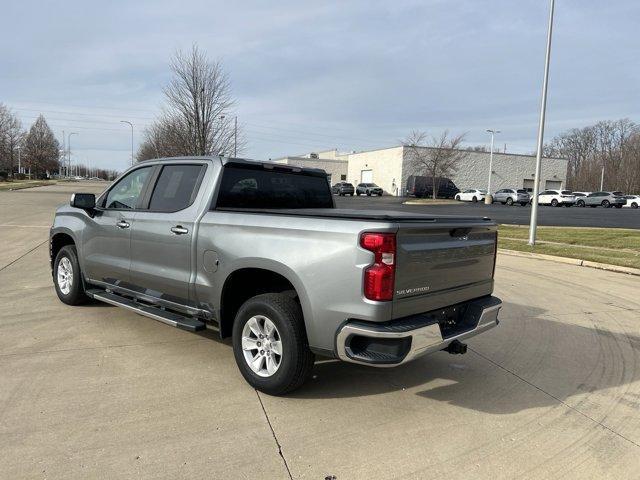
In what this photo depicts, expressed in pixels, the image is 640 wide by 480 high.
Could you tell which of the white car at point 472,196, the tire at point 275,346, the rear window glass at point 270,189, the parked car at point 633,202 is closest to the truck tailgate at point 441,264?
the tire at point 275,346

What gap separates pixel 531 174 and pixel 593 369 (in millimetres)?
69612

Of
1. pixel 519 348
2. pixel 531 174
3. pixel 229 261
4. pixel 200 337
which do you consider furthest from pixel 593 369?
pixel 531 174

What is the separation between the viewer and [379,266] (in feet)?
10.7

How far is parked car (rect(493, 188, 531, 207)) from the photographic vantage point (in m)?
49.4

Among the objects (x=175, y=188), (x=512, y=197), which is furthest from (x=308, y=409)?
(x=512, y=197)

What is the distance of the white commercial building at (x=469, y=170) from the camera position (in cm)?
6097

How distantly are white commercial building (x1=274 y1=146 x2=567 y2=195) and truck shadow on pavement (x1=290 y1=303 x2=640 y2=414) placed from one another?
178ft

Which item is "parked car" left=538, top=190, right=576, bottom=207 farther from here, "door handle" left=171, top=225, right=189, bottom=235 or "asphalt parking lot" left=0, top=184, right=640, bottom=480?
"door handle" left=171, top=225, right=189, bottom=235

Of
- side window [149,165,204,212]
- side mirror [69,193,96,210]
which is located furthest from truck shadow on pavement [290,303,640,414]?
side mirror [69,193,96,210]

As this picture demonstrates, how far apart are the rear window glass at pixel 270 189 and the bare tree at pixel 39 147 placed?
89.0 meters

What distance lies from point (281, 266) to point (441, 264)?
3.91 ft

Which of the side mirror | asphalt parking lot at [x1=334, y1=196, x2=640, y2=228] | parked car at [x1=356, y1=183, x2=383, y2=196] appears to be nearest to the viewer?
the side mirror

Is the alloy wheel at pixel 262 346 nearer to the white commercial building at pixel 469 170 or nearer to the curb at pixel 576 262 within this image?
the curb at pixel 576 262

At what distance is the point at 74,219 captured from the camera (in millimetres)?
6020
